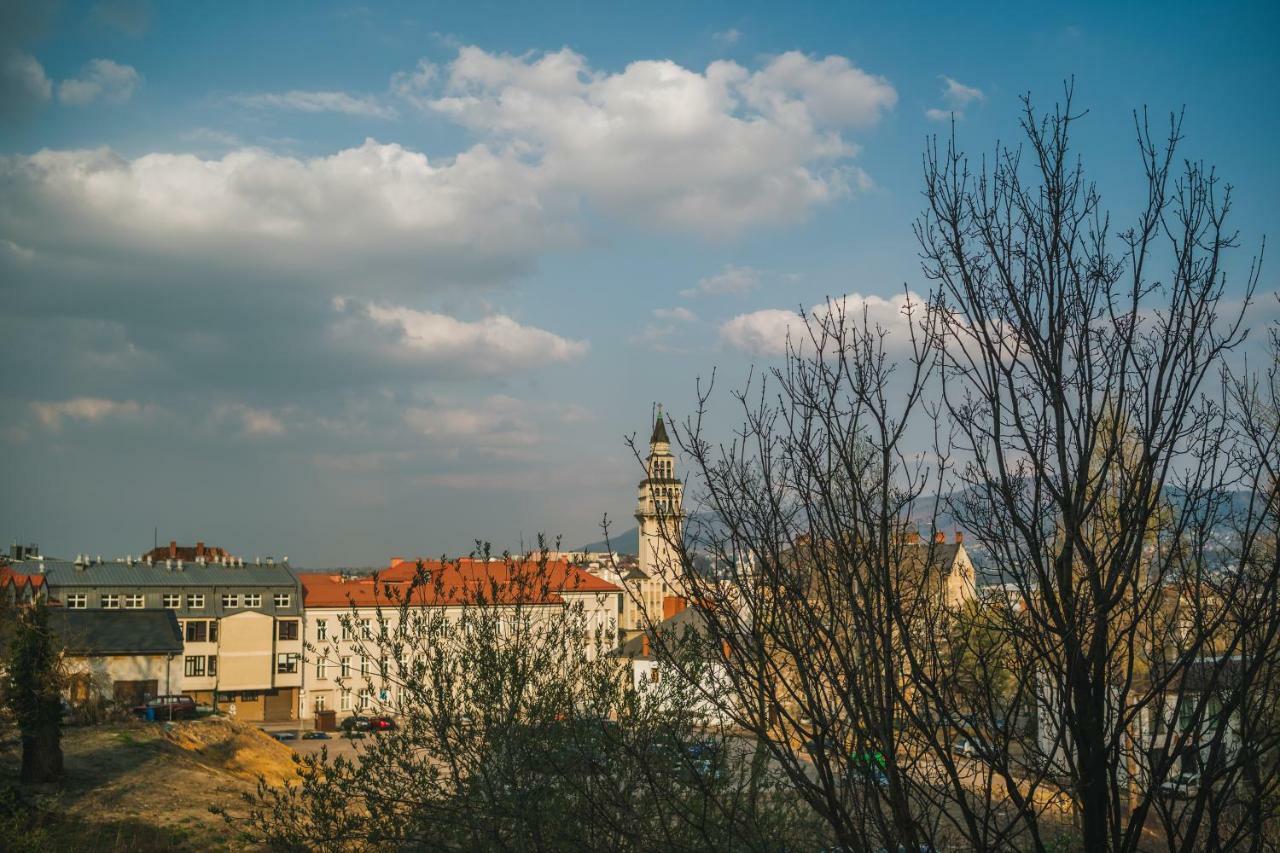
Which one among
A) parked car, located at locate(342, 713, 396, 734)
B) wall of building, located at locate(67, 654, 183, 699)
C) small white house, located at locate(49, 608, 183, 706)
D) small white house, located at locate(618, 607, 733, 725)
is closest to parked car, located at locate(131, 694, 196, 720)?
small white house, located at locate(49, 608, 183, 706)

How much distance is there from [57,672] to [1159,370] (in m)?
23.1

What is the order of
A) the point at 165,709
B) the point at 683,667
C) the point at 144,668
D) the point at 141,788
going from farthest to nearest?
the point at 144,668, the point at 165,709, the point at 141,788, the point at 683,667

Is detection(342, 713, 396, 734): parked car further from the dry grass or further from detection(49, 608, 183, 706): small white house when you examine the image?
detection(49, 608, 183, 706): small white house

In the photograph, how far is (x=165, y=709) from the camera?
40500 millimetres

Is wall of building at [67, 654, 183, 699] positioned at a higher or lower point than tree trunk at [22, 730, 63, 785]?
lower

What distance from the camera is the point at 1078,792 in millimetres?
4453

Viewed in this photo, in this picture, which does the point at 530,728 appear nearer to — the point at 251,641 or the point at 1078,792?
the point at 1078,792

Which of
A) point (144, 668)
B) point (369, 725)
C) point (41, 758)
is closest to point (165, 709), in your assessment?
point (144, 668)

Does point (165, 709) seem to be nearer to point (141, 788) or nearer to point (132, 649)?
point (132, 649)

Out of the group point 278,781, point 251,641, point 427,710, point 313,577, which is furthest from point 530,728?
point 313,577

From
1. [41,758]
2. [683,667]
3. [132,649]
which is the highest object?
[683,667]

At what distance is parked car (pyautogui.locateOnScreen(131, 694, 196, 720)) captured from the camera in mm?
39969

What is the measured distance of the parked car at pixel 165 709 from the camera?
131 feet

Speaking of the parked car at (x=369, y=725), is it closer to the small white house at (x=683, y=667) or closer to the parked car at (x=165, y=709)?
the small white house at (x=683, y=667)
